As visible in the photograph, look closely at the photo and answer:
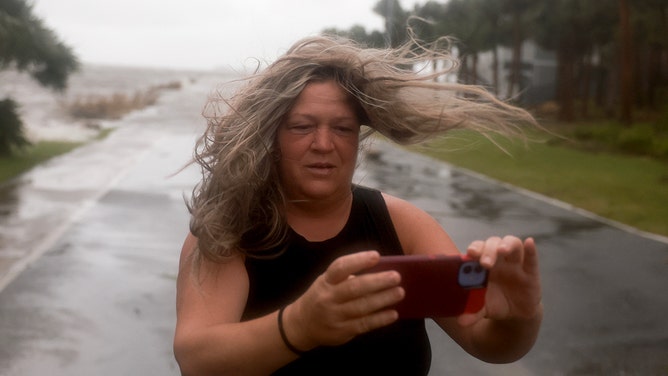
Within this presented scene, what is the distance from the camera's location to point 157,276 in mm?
8148

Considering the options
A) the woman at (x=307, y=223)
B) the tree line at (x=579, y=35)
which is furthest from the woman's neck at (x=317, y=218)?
the tree line at (x=579, y=35)

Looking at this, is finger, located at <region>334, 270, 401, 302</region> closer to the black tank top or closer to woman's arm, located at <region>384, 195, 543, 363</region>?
woman's arm, located at <region>384, 195, 543, 363</region>

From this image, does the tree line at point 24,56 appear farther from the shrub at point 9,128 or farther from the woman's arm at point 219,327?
the woman's arm at point 219,327

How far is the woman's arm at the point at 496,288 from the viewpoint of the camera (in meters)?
1.87

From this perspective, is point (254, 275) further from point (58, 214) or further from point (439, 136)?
point (58, 214)

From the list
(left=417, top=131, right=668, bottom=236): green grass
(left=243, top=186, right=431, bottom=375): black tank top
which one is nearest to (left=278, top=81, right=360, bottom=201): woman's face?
(left=243, top=186, right=431, bottom=375): black tank top

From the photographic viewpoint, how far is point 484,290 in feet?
6.32

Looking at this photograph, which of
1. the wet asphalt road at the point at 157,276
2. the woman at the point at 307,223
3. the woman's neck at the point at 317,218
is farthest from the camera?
the wet asphalt road at the point at 157,276

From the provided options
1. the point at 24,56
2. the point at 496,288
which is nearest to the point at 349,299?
the point at 496,288

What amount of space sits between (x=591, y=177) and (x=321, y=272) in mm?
17567

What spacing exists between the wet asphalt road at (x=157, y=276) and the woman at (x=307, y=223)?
1.98 ft

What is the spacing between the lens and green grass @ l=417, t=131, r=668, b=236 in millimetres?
13750

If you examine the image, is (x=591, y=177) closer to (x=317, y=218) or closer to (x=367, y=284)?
(x=317, y=218)

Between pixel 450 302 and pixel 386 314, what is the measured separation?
308mm
